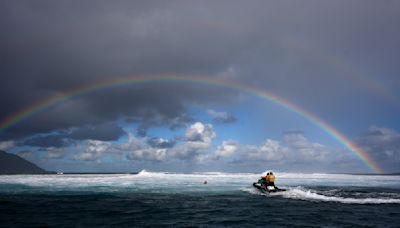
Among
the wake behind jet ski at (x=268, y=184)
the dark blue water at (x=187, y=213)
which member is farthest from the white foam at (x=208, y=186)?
the dark blue water at (x=187, y=213)

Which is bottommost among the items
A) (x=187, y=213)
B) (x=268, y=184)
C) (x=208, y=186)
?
(x=187, y=213)

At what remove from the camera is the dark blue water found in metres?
24.0

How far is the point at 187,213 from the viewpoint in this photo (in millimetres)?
28047

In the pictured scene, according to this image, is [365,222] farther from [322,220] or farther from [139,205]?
[139,205]

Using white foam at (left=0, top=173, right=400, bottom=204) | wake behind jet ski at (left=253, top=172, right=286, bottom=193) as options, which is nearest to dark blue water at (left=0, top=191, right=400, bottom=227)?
white foam at (left=0, top=173, right=400, bottom=204)

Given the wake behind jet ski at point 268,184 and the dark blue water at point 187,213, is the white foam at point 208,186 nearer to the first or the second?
the wake behind jet ski at point 268,184

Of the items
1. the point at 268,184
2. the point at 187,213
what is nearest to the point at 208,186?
the point at 268,184

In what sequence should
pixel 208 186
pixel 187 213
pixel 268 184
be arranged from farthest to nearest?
pixel 208 186
pixel 268 184
pixel 187 213

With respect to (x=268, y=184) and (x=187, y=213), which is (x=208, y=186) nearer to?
(x=268, y=184)

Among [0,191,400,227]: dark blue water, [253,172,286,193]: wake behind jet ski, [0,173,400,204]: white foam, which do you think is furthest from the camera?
[253,172,286,193]: wake behind jet ski

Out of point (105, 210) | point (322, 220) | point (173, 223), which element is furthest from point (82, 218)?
point (322, 220)

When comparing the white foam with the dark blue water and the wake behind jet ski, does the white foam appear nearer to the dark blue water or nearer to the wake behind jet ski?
the wake behind jet ski

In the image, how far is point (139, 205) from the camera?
3278cm

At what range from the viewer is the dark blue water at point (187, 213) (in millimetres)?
24016
